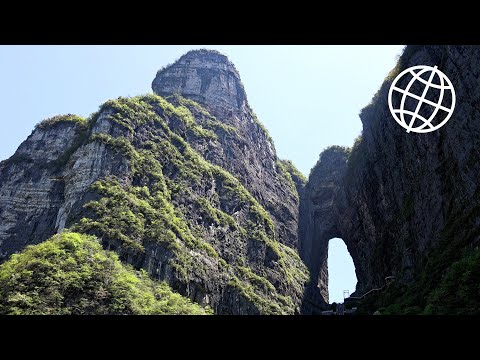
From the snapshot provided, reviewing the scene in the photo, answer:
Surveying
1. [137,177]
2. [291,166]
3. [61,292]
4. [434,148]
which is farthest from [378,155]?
[291,166]

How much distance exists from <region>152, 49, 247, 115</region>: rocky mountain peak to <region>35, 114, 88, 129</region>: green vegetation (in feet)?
58.1

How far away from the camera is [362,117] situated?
45188mm

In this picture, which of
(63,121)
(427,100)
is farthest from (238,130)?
(427,100)

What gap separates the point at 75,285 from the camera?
28766 millimetres

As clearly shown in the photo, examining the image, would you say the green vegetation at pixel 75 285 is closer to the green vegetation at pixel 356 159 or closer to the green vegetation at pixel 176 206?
the green vegetation at pixel 176 206

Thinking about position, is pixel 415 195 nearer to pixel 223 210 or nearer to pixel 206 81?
pixel 223 210

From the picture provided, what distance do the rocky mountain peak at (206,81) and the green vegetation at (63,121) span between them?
1771 cm

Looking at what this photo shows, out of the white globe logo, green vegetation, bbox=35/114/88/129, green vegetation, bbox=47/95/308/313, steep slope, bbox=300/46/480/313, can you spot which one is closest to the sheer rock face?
green vegetation, bbox=47/95/308/313

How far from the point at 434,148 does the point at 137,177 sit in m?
28.8

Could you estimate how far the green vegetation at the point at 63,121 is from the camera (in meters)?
57.7

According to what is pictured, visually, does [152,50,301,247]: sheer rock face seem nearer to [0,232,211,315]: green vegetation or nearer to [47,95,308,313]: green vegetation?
[47,95,308,313]: green vegetation

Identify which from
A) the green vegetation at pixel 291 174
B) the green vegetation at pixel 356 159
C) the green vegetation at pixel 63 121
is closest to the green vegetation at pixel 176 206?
the green vegetation at pixel 63 121

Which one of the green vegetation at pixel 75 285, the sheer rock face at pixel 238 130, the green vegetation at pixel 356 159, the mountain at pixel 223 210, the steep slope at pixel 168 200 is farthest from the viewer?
the sheer rock face at pixel 238 130
